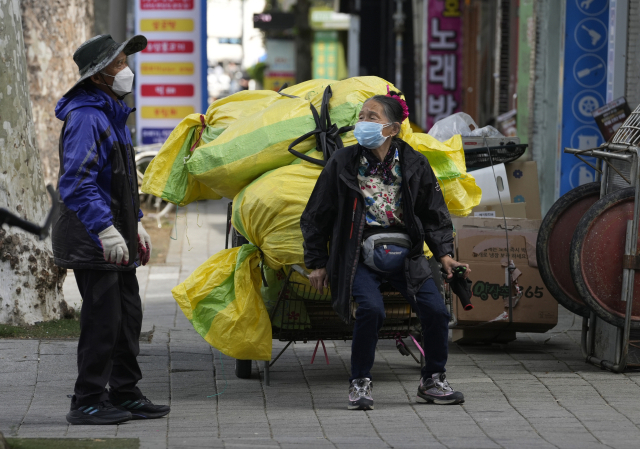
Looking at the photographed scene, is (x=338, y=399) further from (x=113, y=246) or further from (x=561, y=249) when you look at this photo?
(x=561, y=249)

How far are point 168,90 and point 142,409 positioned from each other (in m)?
9.35

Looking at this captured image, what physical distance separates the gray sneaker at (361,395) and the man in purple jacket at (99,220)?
0.96m

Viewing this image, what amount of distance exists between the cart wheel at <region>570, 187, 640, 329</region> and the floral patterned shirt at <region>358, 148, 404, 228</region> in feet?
3.89

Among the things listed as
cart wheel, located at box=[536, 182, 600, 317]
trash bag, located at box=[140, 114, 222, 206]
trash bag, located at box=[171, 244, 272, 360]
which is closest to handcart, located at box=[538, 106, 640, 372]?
cart wheel, located at box=[536, 182, 600, 317]

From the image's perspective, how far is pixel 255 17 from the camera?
91.9 feet

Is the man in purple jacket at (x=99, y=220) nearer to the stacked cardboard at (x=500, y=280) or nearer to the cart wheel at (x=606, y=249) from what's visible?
the stacked cardboard at (x=500, y=280)

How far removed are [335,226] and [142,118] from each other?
31.2 feet

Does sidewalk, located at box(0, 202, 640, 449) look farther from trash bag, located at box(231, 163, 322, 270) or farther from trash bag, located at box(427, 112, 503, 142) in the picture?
trash bag, located at box(427, 112, 503, 142)

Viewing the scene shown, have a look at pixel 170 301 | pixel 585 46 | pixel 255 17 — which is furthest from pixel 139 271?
pixel 255 17

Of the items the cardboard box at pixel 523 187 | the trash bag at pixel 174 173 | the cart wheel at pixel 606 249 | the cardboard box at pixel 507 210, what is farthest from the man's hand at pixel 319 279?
the cardboard box at pixel 523 187

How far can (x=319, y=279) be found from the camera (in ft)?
15.8

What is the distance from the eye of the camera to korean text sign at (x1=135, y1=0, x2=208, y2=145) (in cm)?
1340

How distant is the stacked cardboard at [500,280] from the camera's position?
6.15 metres

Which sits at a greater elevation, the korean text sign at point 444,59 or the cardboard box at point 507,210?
the korean text sign at point 444,59
